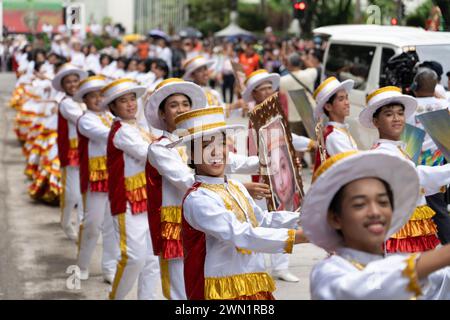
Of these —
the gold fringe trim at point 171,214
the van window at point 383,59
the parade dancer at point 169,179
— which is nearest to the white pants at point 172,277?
the parade dancer at point 169,179

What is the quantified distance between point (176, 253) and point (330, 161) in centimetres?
304

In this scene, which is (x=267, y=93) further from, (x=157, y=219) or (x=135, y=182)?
(x=157, y=219)

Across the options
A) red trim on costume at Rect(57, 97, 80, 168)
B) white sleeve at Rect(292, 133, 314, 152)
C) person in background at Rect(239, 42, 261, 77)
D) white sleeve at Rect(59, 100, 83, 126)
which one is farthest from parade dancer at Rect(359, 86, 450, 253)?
person in background at Rect(239, 42, 261, 77)

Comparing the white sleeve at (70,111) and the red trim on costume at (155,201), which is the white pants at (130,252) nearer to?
the red trim on costume at (155,201)

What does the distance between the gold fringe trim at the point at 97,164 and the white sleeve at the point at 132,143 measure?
4.15 ft

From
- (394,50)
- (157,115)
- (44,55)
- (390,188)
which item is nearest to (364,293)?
(390,188)

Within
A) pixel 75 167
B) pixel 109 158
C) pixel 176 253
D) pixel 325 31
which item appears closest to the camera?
pixel 176 253

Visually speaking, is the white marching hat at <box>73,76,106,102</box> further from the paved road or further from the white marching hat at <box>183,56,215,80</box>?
the paved road

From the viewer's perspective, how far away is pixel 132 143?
741 cm

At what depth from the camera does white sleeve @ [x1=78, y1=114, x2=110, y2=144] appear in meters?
8.59

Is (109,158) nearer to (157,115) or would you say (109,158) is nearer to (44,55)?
(157,115)

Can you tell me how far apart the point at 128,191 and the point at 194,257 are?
2.81 meters

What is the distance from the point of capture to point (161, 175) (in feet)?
20.9
